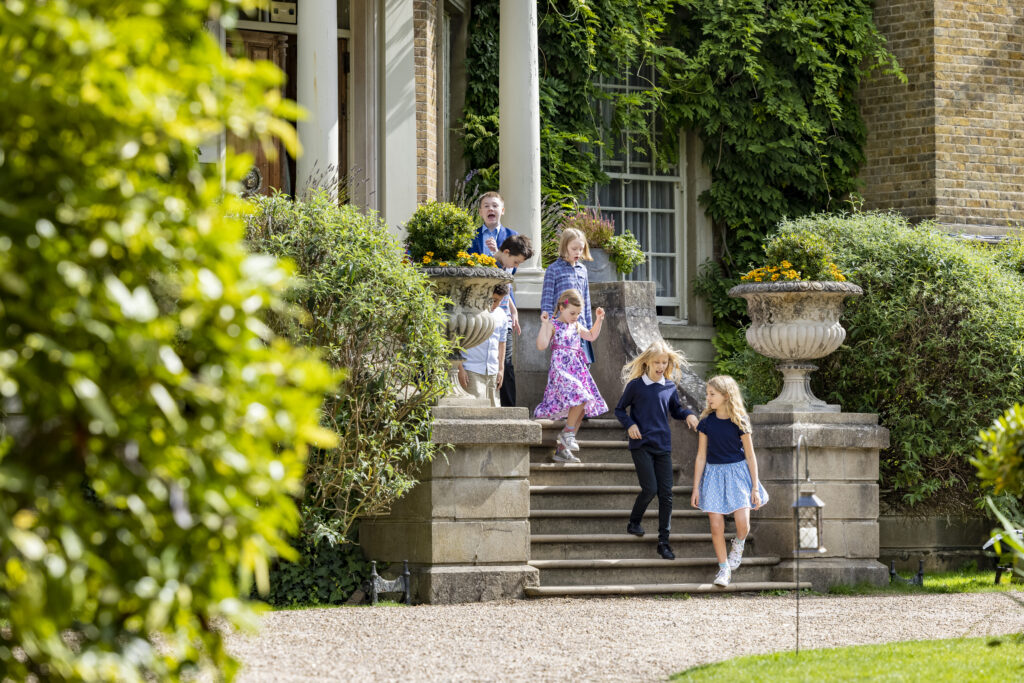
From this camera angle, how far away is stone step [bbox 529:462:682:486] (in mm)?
10023

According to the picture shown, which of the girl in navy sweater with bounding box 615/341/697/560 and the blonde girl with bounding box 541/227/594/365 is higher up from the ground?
the blonde girl with bounding box 541/227/594/365

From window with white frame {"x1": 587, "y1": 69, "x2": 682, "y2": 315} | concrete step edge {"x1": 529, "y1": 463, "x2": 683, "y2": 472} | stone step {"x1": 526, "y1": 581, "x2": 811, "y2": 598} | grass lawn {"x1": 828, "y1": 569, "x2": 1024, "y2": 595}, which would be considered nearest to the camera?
stone step {"x1": 526, "y1": 581, "x2": 811, "y2": 598}

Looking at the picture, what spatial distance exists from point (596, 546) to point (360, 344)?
7.44 ft

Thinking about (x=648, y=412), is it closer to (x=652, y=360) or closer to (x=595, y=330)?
(x=652, y=360)

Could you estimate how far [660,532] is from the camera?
9.17m

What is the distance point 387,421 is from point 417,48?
552 centimetres

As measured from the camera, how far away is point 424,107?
12.8 meters

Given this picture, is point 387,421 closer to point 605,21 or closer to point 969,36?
point 605,21

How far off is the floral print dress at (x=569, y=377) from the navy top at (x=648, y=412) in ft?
2.50

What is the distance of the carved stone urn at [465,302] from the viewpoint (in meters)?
8.97

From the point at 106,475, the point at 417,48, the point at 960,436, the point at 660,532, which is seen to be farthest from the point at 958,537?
the point at 106,475

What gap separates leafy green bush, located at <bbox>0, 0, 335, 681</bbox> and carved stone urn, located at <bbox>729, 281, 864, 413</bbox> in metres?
7.37

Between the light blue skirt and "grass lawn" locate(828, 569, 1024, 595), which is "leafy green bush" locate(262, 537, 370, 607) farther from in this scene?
"grass lawn" locate(828, 569, 1024, 595)

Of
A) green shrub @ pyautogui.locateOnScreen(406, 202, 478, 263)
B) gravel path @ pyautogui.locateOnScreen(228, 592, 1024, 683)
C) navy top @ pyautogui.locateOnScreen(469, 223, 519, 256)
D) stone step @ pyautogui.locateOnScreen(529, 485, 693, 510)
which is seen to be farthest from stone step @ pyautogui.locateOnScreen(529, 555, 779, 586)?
navy top @ pyautogui.locateOnScreen(469, 223, 519, 256)
